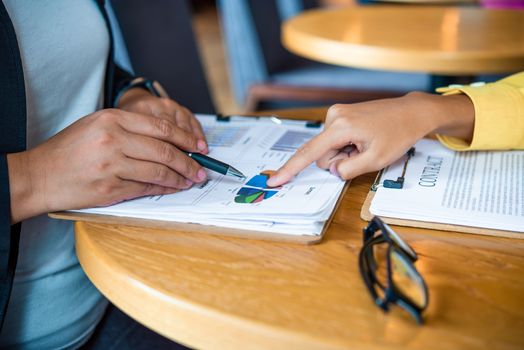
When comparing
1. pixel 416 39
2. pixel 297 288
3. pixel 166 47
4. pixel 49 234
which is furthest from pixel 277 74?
pixel 297 288

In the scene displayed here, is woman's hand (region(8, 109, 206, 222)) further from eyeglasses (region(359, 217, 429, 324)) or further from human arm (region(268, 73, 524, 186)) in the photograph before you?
eyeglasses (region(359, 217, 429, 324))

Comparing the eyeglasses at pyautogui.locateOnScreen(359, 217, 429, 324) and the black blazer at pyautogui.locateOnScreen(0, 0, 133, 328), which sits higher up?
the black blazer at pyautogui.locateOnScreen(0, 0, 133, 328)

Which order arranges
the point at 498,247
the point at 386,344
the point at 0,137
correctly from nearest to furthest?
1. the point at 386,344
2. the point at 498,247
3. the point at 0,137

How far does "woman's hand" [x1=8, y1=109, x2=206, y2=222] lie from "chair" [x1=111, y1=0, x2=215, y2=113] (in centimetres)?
60

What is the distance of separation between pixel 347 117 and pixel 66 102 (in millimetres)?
438

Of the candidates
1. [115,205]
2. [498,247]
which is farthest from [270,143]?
[498,247]

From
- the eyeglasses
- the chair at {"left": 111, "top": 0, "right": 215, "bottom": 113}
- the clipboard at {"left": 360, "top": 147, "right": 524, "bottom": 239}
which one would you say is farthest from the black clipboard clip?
the chair at {"left": 111, "top": 0, "right": 215, "bottom": 113}

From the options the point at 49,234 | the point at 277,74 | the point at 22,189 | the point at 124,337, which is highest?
the point at 22,189

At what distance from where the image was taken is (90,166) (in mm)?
663

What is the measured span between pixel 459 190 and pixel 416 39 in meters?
0.98

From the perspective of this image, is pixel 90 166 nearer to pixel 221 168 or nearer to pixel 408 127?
pixel 221 168

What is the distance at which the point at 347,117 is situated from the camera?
728 mm

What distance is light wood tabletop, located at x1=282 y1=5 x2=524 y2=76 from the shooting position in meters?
1.41

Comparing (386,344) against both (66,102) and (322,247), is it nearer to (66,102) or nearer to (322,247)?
(322,247)
